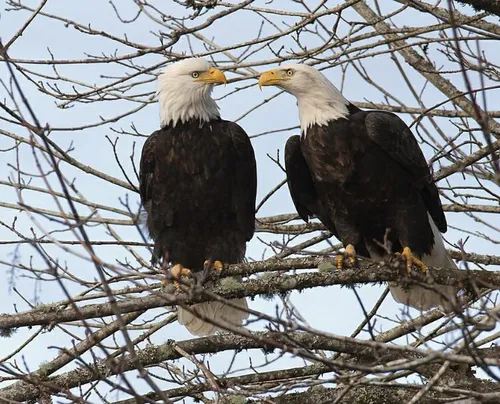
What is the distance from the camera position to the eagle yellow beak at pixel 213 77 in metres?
6.68

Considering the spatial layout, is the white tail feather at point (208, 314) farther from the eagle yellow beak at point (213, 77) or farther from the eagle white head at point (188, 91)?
the eagle yellow beak at point (213, 77)

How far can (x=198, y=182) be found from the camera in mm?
6305

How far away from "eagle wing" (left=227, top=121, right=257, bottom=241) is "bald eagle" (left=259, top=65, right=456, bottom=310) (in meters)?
0.28

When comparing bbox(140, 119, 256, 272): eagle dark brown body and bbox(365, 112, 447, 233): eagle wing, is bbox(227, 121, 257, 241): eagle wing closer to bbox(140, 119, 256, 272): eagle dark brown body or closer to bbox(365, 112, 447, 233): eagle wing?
bbox(140, 119, 256, 272): eagle dark brown body

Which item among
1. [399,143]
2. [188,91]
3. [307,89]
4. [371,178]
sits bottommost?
[371,178]

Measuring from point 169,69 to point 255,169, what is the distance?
1024 mm

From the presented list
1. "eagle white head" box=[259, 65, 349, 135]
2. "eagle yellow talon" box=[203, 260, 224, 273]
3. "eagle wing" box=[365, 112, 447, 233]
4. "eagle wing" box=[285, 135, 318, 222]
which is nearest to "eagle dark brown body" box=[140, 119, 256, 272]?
"eagle yellow talon" box=[203, 260, 224, 273]

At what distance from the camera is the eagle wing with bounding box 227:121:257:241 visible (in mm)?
6430

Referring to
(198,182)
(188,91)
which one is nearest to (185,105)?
(188,91)

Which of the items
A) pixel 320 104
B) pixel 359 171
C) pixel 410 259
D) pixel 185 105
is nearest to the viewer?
pixel 410 259

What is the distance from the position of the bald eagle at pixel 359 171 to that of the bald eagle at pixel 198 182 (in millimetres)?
369

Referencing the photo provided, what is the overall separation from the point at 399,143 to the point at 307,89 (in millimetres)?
816

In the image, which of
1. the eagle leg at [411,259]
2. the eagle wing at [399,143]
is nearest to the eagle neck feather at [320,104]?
the eagle wing at [399,143]

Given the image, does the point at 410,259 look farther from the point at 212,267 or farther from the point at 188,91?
the point at 188,91
